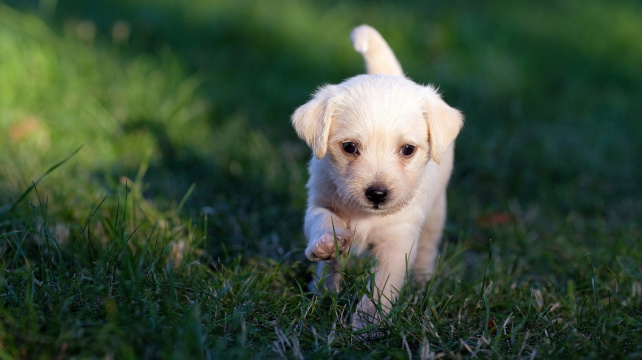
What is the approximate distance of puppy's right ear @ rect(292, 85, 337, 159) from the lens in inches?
117

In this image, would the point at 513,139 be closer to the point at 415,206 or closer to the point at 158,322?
the point at 415,206

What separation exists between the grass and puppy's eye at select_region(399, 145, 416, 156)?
59cm

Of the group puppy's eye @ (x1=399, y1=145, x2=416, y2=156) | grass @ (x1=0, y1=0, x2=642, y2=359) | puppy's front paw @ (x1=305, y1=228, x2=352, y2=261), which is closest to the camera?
grass @ (x1=0, y1=0, x2=642, y2=359)

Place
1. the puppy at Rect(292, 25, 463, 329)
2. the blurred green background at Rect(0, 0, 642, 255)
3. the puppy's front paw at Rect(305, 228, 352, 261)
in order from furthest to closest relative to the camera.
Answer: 1. the blurred green background at Rect(0, 0, 642, 255)
2. the puppy at Rect(292, 25, 463, 329)
3. the puppy's front paw at Rect(305, 228, 352, 261)

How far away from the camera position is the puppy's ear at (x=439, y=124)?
9.87 feet

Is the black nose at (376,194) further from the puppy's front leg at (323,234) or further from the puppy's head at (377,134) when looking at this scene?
the puppy's front leg at (323,234)

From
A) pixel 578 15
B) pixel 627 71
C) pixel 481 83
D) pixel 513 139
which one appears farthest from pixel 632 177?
pixel 578 15

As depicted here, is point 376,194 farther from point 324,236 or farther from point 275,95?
point 275,95

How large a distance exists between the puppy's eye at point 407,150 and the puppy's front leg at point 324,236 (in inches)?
16.2

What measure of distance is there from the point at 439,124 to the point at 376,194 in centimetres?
47

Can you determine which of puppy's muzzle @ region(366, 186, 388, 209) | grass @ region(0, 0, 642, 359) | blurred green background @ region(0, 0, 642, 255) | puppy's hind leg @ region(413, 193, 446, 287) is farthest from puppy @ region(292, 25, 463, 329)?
blurred green background @ region(0, 0, 642, 255)

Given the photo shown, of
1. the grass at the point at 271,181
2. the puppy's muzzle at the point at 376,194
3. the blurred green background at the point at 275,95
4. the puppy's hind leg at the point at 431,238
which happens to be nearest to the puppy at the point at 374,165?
the puppy's muzzle at the point at 376,194

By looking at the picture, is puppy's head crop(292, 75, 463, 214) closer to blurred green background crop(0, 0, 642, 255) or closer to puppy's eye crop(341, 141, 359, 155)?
puppy's eye crop(341, 141, 359, 155)

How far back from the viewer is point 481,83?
671 cm
